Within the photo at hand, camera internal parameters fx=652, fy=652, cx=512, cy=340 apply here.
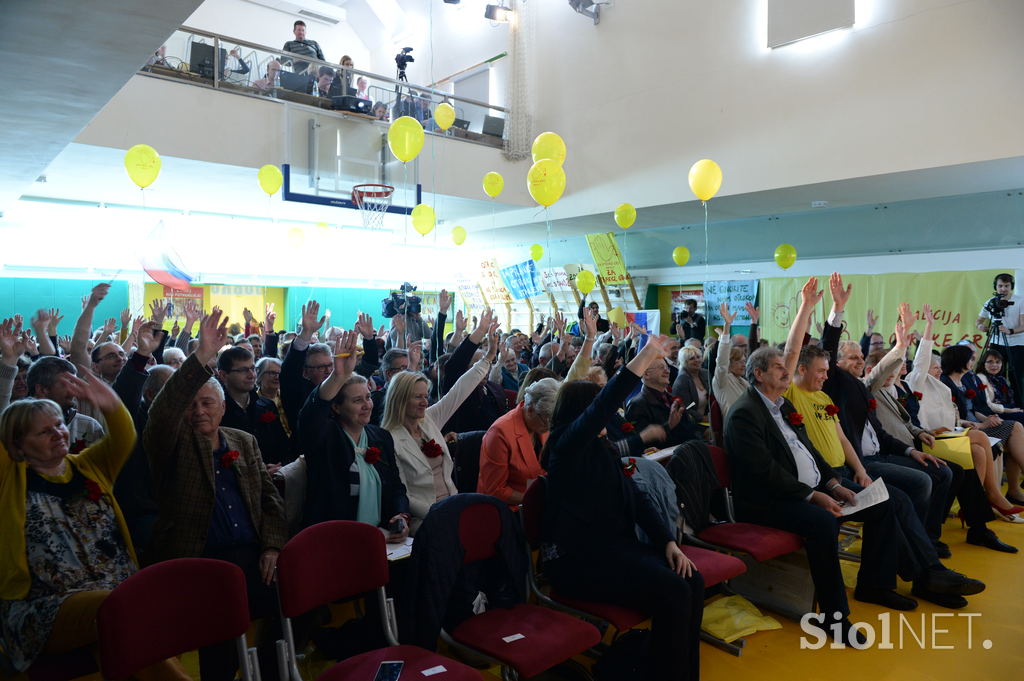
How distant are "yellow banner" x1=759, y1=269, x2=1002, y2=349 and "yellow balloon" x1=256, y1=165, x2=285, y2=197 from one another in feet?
22.8

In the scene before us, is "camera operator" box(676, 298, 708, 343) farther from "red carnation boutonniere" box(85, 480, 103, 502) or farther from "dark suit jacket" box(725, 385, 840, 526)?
"red carnation boutonniere" box(85, 480, 103, 502)

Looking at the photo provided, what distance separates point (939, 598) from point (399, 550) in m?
2.97

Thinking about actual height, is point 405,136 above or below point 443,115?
below

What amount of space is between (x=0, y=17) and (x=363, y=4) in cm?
1389

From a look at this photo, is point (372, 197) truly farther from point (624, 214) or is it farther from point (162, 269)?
point (624, 214)

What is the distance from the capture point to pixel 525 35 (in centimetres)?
1107

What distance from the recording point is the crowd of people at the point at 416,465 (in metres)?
2.22

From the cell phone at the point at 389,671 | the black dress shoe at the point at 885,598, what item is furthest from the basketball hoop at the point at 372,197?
the cell phone at the point at 389,671

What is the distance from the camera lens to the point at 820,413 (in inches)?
153

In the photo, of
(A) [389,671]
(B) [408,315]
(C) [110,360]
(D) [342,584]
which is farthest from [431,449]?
(B) [408,315]

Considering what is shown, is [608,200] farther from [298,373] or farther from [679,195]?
[298,373]

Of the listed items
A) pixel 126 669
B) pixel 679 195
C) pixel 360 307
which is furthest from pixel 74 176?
pixel 126 669

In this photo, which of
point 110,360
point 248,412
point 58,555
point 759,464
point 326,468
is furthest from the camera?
point 110,360

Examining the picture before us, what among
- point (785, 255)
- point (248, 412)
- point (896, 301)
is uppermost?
point (785, 255)
